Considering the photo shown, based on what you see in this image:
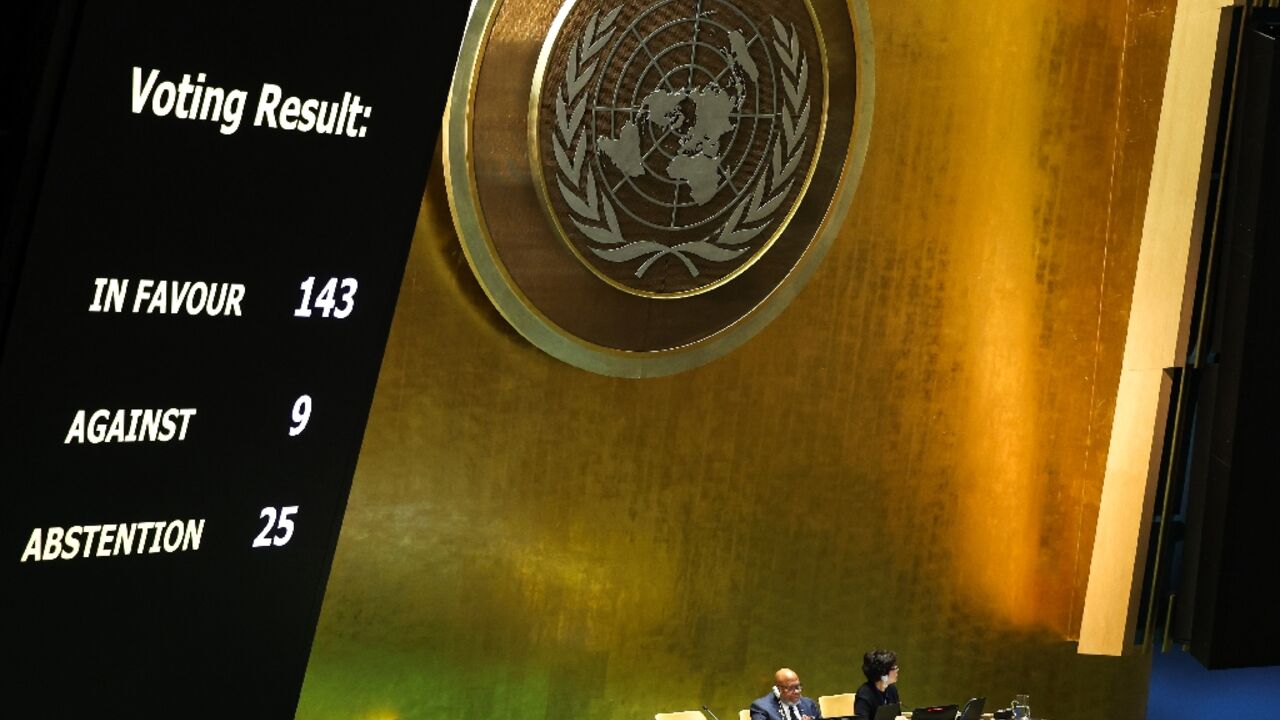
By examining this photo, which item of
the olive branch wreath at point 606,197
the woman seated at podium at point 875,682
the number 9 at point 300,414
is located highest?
the olive branch wreath at point 606,197

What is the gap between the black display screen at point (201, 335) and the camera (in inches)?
117

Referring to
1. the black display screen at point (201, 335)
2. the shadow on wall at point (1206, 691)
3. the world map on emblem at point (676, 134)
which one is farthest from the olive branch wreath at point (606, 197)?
the black display screen at point (201, 335)

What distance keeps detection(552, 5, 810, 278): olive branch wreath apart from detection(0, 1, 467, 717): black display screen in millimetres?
3772

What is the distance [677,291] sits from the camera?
7527 millimetres

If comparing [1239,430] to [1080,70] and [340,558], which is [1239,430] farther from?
[340,558]

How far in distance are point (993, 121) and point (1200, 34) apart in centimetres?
106

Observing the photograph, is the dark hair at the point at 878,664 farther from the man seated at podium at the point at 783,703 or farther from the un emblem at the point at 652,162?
the un emblem at the point at 652,162

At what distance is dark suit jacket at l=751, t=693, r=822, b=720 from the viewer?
24.2 ft

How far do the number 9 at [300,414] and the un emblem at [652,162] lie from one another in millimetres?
3531

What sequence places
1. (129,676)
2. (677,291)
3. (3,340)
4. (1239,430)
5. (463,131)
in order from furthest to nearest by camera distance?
1. (1239,430)
2. (677,291)
3. (463,131)
4. (129,676)
5. (3,340)

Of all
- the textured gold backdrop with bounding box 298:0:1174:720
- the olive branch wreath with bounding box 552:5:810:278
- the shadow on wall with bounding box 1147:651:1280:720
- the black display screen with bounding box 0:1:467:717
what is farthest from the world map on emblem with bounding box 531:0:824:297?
the black display screen with bounding box 0:1:467:717

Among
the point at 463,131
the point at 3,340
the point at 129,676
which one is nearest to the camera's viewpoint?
the point at 3,340

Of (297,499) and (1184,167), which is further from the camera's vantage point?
(1184,167)

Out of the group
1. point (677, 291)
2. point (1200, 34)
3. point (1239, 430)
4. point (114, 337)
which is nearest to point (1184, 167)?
point (1200, 34)
